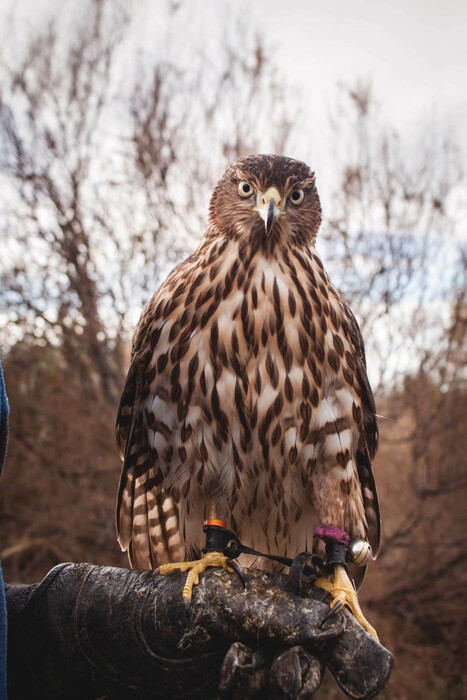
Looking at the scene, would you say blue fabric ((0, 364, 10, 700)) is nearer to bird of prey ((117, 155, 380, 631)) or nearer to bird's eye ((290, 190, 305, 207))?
bird of prey ((117, 155, 380, 631))

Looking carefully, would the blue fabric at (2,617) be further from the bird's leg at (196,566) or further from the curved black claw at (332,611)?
the curved black claw at (332,611)

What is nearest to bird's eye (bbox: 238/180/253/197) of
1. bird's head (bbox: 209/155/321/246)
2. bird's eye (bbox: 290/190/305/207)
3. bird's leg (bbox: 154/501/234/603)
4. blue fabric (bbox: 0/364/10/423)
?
bird's head (bbox: 209/155/321/246)

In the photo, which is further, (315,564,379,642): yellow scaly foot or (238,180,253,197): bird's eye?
(238,180,253,197): bird's eye

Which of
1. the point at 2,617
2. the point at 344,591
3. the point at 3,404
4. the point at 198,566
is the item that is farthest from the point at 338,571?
the point at 3,404

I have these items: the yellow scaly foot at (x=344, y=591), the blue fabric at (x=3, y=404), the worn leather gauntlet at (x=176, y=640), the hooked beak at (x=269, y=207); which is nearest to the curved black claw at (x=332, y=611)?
the worn leather gauntlet at (x=176, y=640)

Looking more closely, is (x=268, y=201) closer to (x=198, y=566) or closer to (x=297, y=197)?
(x=297, y=197)

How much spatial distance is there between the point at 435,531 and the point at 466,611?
1.18 m

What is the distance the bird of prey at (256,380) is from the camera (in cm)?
206

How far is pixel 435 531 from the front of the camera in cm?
651

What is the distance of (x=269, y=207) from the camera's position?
2074 millimetres

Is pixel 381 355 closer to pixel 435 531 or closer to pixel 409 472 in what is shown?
pixel 409 472

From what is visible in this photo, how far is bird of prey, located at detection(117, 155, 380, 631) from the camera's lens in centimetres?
206

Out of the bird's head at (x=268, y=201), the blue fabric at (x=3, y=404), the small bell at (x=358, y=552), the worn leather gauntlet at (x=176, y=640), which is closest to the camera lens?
the worn leather gauntlet at (x=176, y=640)

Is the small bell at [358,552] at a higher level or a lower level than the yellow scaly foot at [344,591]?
higher
